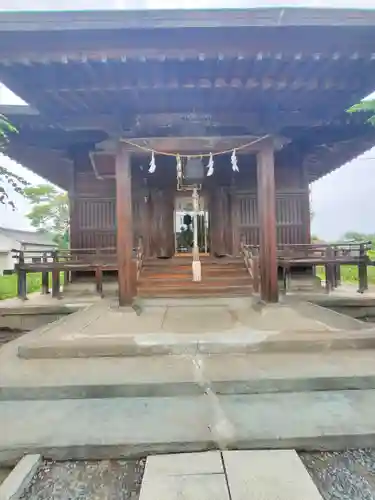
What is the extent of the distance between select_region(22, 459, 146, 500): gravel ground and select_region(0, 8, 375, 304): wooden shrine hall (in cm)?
349

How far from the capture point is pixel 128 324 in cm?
471

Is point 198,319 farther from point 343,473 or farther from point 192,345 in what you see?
point 343,473

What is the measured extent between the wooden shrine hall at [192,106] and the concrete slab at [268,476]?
11.5 feet

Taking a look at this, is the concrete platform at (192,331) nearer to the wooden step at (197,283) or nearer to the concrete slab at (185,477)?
the wooden step at (197,283)

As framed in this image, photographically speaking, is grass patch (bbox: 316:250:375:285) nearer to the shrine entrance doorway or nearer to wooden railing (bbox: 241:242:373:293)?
wooden railing (bbox: 241:242:373:293)

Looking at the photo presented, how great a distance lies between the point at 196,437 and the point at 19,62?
4.17 meters

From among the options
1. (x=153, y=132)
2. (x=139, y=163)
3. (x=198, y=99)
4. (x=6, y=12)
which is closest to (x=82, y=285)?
(x=139, y=163)

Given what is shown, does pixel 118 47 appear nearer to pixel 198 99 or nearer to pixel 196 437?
pixel 198 99

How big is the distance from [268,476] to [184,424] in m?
0.69

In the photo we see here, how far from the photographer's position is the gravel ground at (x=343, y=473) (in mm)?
1864

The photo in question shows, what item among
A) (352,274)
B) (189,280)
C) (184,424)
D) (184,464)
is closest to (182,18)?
(184,424)

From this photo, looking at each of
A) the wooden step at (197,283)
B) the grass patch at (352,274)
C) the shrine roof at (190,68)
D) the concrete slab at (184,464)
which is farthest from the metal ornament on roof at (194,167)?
the grass patch at (352,274)

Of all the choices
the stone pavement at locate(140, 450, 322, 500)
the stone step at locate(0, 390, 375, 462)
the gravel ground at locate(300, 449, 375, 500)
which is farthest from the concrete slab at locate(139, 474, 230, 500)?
the gravel ground at locate(300, 449, 375, 500)

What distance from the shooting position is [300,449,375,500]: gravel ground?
186 cm
